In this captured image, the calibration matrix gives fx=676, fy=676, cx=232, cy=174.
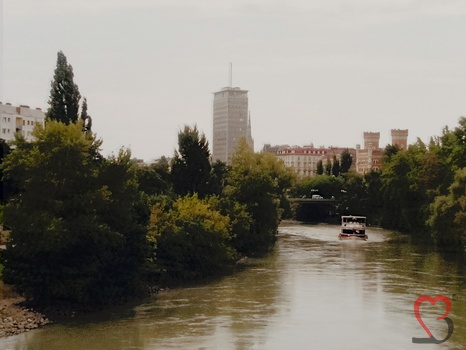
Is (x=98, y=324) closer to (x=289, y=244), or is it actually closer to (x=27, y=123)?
(x=289, y=244)

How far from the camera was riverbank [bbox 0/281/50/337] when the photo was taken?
32222 mm

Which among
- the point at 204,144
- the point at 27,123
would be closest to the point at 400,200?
the point at 204,144

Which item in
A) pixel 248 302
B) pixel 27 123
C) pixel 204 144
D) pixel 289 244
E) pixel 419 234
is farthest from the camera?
pixel 27 123

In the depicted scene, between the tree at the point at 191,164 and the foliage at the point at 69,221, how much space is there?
2039 centimetres

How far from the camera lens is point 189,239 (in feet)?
157

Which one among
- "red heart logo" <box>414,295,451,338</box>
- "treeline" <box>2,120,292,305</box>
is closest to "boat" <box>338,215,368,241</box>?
"treeline" <box>2,120,292,305</box>

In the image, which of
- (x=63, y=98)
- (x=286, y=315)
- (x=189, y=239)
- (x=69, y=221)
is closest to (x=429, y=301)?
(x=286, y=315)

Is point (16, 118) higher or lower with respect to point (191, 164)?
higher

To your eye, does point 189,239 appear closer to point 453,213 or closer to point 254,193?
point 254,193

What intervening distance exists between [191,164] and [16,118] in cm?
8613

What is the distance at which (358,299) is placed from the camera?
4216 centimetres

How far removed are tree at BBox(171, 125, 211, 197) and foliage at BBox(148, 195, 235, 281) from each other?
6636 millimetres

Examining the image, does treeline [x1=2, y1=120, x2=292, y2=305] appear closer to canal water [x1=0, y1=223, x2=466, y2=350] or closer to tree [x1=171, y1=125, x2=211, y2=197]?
canal water [x1=0, y1=223, x2=466, y2=350]

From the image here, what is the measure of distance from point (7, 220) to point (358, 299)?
21.5 metres
